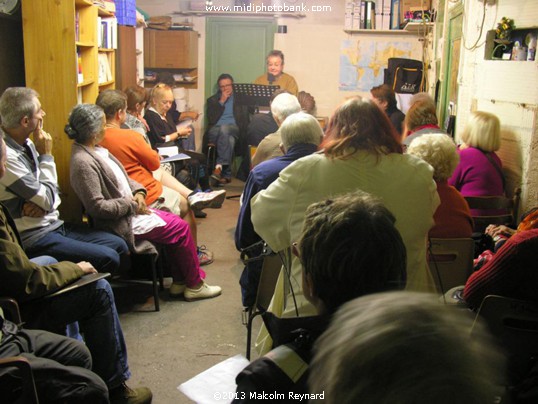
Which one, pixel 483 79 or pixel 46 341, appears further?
pixel 483 79

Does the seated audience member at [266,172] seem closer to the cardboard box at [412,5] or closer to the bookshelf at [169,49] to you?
the cardboard box at [412,5]

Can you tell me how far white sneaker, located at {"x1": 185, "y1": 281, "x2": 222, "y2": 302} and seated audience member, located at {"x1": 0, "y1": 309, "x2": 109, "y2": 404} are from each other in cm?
156

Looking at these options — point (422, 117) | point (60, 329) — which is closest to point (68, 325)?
point (60, 329)

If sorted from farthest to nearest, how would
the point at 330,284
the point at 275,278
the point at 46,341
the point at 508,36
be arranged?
the point at 508,36
the point at 275,278
the point at 46,341
the point at 330,284

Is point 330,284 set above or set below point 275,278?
above

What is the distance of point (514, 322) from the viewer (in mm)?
1806

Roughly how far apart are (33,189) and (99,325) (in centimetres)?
77

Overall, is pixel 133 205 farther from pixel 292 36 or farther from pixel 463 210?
pixel 292 36

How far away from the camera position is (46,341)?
2.06 meters

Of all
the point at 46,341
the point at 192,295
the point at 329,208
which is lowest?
the point at 192,295

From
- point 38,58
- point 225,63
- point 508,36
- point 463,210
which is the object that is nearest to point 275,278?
point 463,210

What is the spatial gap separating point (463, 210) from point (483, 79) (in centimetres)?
174

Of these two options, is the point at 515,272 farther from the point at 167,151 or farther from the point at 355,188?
the point at 167,151

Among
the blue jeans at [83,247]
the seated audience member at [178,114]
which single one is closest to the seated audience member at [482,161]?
the blue jeans at [83,247]
